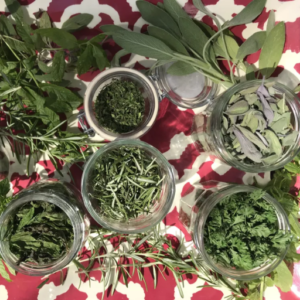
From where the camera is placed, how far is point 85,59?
2.32 ft

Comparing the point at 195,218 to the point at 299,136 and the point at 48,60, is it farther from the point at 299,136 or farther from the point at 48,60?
the point at 48,60

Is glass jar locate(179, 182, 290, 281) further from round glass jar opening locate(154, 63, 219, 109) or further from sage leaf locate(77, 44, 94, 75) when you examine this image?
sage leaf locate(77, 44, 94, 75)

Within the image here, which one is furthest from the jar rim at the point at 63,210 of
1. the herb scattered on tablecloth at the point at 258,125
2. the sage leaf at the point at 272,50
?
the sage leaf at the point at 272,50

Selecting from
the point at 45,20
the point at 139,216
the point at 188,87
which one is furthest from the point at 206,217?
the point at 45,20

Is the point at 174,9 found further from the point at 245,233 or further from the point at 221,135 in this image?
the point at 245,233

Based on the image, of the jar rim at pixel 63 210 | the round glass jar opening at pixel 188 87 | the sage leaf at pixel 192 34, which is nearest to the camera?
the jar rim at pixel 63 210

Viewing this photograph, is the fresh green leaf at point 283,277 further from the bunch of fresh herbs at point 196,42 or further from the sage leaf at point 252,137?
the bunch of fresh herbs at point 196,42

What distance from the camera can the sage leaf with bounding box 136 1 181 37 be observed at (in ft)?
2.42

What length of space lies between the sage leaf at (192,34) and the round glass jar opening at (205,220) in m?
0.38

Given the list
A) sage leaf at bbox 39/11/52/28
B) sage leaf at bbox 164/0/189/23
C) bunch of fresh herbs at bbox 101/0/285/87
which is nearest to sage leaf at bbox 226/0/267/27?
bunch of fresh herbs at bbox 101/0/285/87

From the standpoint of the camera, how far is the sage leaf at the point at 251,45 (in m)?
0.75

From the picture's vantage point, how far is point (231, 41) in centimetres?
78

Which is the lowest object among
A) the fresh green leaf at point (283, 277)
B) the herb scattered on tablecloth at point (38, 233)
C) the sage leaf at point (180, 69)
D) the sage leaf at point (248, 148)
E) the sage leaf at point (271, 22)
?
the fresh green leaf at point (283, 277)

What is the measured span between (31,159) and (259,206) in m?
0.61
